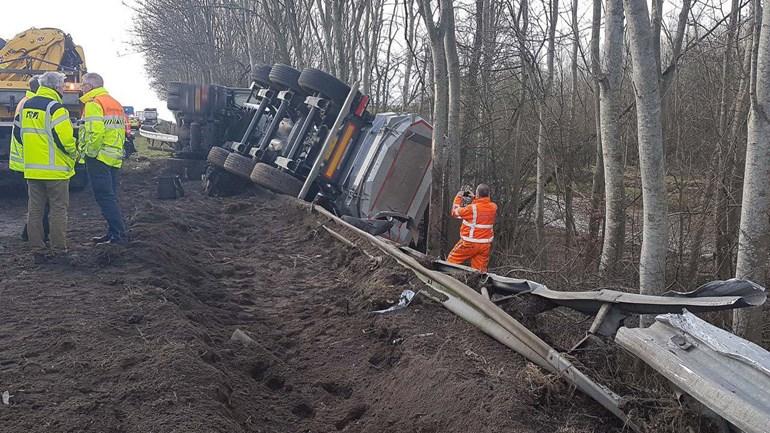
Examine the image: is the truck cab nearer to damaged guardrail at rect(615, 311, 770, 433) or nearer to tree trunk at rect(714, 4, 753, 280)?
tree trunk at rect(714, 4, 753, 280)

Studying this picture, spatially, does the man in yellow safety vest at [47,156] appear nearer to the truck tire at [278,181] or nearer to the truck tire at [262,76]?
the truck tire at [278,181]

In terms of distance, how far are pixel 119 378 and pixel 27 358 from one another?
26.3 inches

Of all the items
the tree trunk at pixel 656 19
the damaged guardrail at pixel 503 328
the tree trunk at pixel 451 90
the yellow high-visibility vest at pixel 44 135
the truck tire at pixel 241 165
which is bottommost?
the damaged guardrail at pixel 503 328

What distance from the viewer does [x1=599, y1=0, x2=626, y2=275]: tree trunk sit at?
5910 millimetres

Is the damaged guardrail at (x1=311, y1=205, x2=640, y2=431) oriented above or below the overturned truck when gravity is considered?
below

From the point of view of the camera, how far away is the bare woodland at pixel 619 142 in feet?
14.8

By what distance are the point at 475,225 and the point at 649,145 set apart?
11.3ft

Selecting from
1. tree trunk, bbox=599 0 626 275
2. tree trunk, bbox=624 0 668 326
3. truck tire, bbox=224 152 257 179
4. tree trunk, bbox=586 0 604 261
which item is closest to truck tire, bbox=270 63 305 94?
truck tire, bbox=224 152 257 179

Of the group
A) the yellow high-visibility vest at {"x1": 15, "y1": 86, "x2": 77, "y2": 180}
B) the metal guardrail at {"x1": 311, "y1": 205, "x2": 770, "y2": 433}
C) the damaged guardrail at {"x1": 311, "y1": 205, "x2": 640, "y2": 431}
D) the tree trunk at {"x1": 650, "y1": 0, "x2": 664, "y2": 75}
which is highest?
the tree trunk at {"x1": 650, "y1": 0, "x2": 664, "y2": 75}

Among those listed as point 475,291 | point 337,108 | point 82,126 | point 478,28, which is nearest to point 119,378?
point 475,291

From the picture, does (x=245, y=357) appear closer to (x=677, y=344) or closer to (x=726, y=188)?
(x=677, y=344)

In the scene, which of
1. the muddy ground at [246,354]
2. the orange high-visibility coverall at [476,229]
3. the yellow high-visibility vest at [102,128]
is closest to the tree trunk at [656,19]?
the orange high-visibility coverall at [476,229]

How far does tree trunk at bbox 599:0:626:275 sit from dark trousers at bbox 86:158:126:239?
483 centimetres

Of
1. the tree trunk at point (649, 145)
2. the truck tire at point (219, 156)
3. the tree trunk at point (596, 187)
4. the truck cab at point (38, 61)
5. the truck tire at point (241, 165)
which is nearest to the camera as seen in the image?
the tree trunk at point (649, 145)
